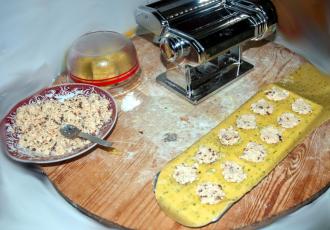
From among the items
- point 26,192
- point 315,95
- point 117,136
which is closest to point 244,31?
point 315,95

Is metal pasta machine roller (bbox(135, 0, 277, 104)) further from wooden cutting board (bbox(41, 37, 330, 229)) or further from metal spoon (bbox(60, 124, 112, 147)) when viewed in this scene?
metal spoon (bbox(60, 124, 112, 147))

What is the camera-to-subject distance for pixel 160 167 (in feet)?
2.52

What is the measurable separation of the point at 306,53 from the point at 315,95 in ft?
0.85

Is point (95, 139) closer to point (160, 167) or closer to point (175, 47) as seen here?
point (160, 167)

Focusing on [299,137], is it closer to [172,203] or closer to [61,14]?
[172,203]

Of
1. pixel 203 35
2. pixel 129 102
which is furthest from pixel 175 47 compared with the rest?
pixel 129 102

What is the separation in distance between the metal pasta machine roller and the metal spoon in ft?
0.87

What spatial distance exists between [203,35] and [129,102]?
25 cm

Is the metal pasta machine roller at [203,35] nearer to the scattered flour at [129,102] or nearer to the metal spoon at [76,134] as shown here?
the scattered flour at [129,102]

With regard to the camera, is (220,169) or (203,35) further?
(203,35)

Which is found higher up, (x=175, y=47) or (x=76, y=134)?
(x=175, y=47)

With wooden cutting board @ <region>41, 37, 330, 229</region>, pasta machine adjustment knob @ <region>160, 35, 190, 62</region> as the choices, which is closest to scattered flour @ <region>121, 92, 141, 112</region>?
wooden cutting board @ <region>41, 37, 330, 229</region>

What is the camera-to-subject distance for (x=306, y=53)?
113cm

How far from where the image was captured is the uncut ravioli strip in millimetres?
663
